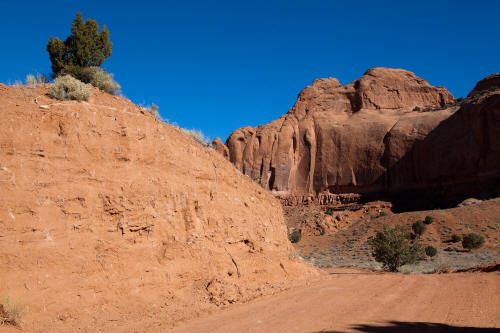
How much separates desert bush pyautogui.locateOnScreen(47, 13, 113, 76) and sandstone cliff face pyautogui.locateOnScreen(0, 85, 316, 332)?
11.4 ft

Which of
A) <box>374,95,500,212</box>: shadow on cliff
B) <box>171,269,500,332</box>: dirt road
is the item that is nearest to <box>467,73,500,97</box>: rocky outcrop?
<box>374,95,500,212</box>: shadow on cliff

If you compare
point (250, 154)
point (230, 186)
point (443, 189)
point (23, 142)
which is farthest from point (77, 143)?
point (250, 154)

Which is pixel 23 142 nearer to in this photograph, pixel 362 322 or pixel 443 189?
pixel 362 322

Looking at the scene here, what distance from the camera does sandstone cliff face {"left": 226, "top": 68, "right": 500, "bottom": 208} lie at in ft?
150

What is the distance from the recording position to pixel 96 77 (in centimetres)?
1114

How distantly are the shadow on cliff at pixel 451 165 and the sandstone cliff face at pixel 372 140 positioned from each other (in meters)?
0.12

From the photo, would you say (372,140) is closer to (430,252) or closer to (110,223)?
(430,252)

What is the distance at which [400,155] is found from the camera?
51.8 metres

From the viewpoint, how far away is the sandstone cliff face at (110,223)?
6.47 m

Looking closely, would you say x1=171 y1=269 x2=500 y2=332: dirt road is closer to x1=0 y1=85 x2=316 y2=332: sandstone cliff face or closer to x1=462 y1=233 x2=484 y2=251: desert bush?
x1=0 y1=85 x2=316 y2=332: sandstone cliff face

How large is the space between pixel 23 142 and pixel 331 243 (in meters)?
33.7

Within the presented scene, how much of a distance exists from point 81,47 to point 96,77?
6.60 feet

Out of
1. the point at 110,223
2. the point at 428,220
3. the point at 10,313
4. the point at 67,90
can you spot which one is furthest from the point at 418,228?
the point at 10,313

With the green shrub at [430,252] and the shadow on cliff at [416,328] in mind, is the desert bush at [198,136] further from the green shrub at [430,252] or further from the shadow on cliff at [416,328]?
the green shrub at [430,252]
